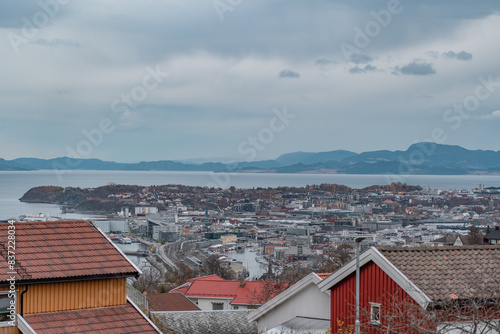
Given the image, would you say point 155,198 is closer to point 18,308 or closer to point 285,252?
point 285,252

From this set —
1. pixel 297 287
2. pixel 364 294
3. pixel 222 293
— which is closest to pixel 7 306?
pixel 297 287

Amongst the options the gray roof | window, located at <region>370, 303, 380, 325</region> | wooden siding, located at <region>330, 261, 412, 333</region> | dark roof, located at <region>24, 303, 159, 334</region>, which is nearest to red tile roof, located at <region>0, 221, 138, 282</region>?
dark roof, located at <region>24, 303, 159, 334</region>

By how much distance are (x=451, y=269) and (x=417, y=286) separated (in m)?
0.97

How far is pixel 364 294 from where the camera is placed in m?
11.1

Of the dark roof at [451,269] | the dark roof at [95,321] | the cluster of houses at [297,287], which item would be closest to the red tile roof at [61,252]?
the cluster of houses at [297,287]

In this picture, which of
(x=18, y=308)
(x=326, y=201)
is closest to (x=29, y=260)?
(x=18, y=308)

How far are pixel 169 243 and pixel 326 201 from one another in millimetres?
78857

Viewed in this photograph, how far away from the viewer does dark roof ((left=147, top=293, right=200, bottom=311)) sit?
30.8m

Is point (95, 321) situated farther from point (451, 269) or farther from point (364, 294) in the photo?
point (451, 269)

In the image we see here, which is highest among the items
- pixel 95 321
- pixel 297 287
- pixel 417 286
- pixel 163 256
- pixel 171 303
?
pixel 417 286

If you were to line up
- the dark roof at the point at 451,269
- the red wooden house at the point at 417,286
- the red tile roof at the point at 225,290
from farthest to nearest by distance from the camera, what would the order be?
the red tile roof at the point at 225,290 < the dark roof at the point at 451,269 < the red wooden house at the point at 417,286

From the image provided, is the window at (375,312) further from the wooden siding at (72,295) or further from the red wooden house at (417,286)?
the wooden siding at (72,295)

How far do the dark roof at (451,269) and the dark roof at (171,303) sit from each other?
20488 millimetres

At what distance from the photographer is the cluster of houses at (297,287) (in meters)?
9.95
